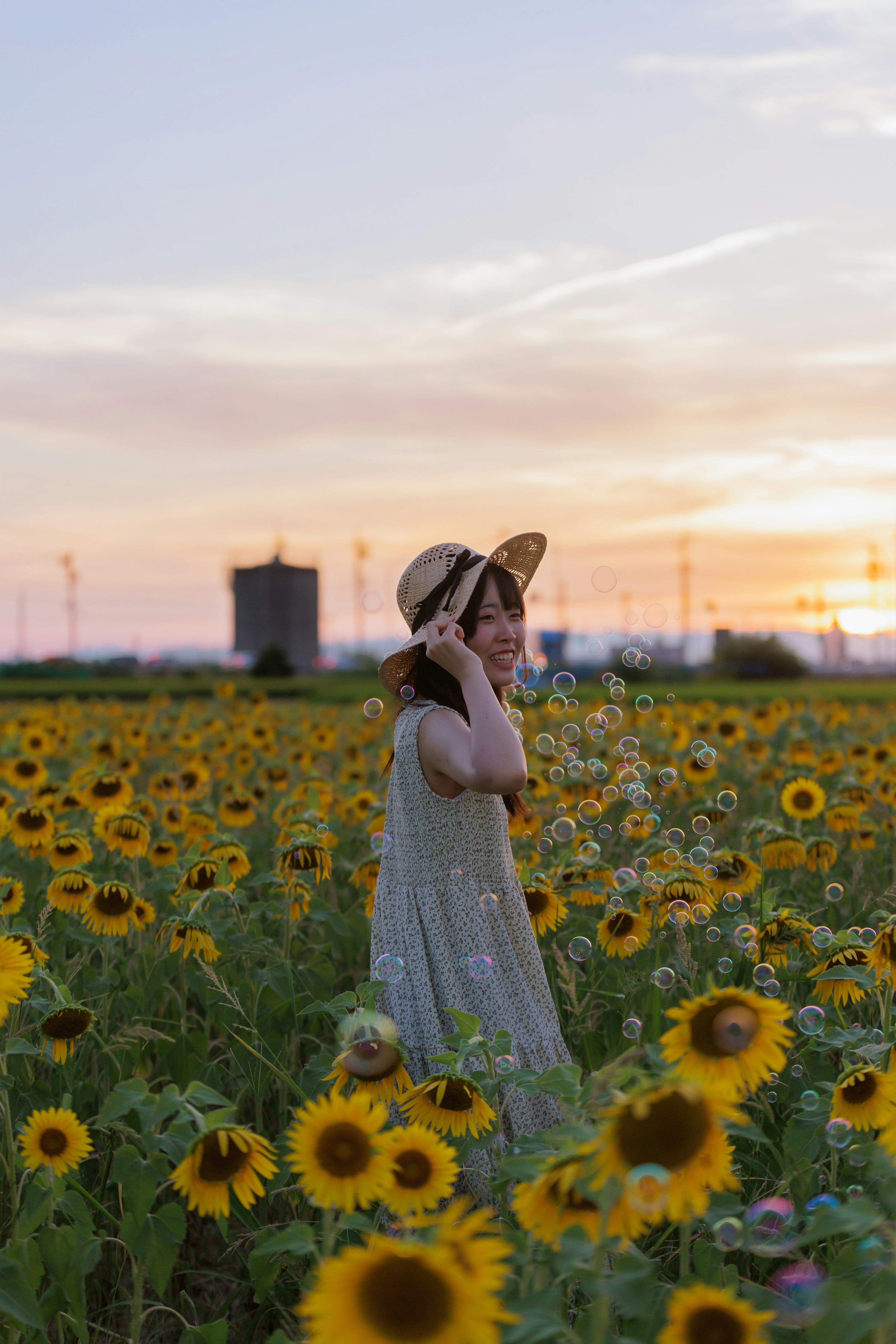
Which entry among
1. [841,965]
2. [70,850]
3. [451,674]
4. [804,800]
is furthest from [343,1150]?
[804,800]

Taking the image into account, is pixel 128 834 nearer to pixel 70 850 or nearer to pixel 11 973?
pixel 70 850

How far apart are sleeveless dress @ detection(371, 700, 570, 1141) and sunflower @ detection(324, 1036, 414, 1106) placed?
44 centimetres

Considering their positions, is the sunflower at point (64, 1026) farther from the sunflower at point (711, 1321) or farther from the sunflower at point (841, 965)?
the sunflower at point (841, 965)

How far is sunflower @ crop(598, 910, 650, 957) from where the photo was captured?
3133 mm

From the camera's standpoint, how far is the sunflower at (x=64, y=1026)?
2.31 metres

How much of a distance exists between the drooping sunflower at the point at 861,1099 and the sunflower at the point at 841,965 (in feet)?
1.93

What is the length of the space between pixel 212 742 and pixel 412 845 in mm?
6883

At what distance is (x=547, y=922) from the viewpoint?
3270 mm

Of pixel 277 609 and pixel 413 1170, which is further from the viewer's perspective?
pixel 277 609

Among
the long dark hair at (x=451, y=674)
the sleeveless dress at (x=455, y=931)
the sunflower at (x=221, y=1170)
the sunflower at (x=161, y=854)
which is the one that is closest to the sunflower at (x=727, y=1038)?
the sunflower at (x=221, y=1170)

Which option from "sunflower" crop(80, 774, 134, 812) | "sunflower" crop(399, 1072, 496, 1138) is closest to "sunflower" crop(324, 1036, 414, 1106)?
"sunflower" crop(399, 1072, 496, 1138)

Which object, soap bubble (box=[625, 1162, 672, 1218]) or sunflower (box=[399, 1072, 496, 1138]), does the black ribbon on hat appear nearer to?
sunflower (box=[399, 1072, 496, 1138])

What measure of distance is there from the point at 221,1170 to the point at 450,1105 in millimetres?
474

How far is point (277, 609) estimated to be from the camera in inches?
3263
